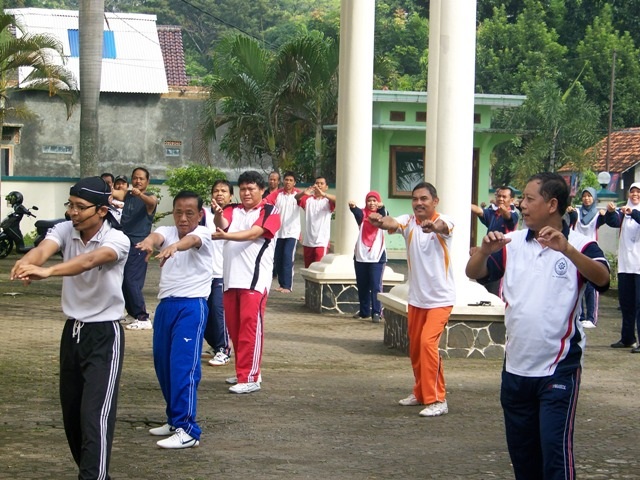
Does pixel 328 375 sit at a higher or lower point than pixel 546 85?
lower

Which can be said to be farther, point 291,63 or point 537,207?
point 291,63

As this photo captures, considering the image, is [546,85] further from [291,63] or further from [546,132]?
[291,63]

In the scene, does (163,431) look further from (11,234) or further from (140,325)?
(11,234)

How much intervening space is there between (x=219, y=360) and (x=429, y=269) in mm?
2922

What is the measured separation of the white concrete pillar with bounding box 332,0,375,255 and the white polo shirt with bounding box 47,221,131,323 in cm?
979

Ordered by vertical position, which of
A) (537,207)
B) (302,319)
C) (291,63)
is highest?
(291,63)

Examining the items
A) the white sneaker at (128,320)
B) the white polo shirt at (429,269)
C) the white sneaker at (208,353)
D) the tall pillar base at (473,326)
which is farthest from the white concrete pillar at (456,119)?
the white sneaker at (128,320)

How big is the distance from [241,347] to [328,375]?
1.41m

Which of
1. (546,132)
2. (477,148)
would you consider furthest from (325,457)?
(546,132)

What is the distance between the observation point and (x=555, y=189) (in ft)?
18.0

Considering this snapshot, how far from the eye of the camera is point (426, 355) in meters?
9.09

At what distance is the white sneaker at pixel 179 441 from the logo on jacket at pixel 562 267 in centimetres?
315

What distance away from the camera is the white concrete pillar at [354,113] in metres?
16.0

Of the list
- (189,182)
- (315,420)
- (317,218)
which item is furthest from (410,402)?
(189,182)
